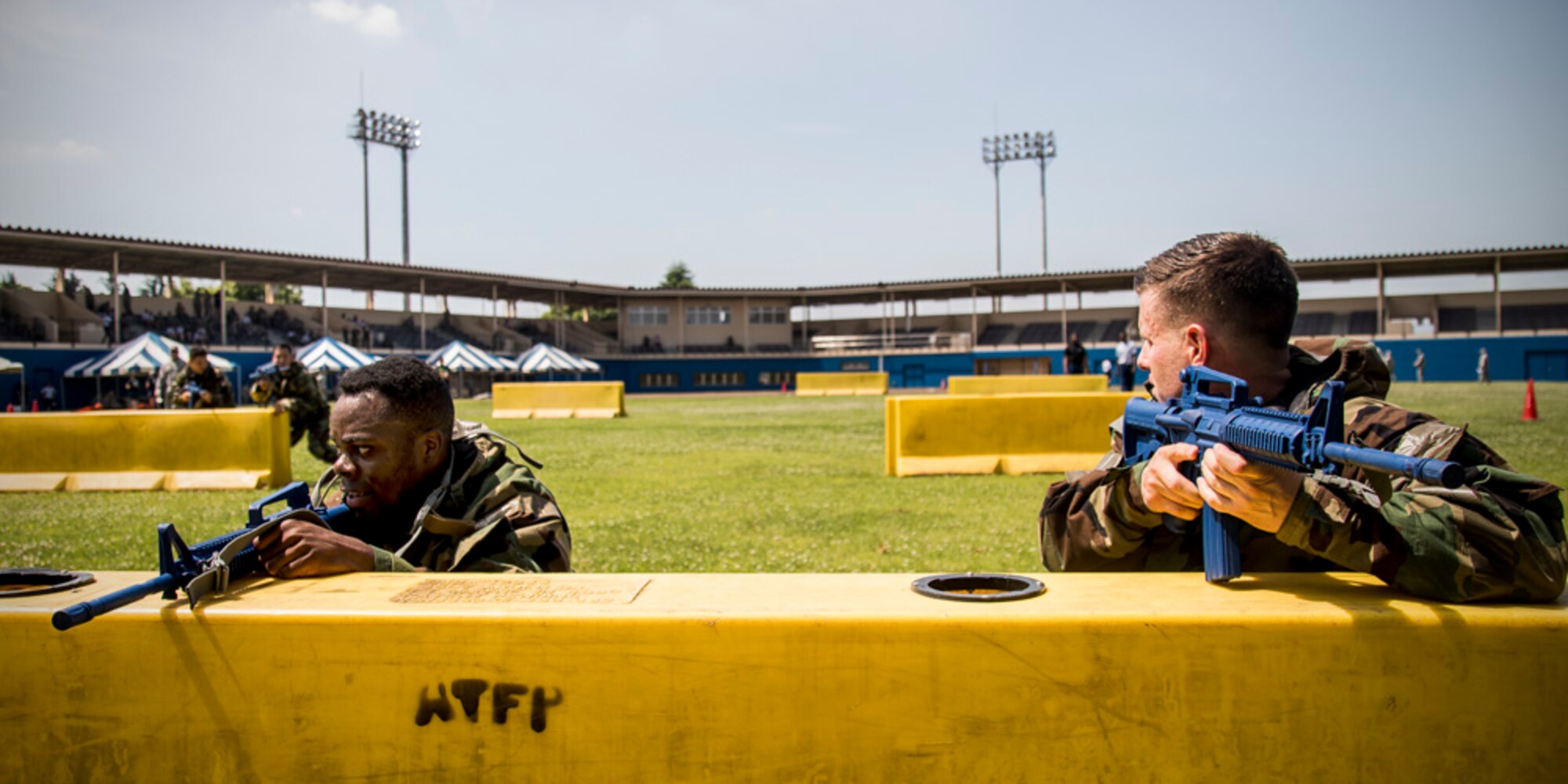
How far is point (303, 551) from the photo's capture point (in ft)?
6.84

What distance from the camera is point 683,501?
860cm

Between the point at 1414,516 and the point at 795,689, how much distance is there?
1240 millimetres

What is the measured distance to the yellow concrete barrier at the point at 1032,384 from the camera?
2267 cm

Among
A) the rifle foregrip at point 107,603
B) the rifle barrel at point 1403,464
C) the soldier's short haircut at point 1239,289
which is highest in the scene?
the soldier's short haircut at point 1239,289

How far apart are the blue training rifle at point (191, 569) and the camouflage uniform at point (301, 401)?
35.0 ft

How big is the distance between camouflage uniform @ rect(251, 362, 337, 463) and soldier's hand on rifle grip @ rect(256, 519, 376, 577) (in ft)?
34.7

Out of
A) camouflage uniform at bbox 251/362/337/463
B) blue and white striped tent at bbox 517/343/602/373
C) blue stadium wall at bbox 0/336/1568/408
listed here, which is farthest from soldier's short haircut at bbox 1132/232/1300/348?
blue and white striped tent at bbox 517/343/602/373

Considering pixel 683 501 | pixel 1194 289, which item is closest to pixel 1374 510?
pixel 1194 289

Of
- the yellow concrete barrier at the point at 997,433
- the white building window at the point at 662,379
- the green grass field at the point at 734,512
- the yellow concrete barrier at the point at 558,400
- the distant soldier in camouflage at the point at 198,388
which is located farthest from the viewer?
the white building window at the point at 662,379

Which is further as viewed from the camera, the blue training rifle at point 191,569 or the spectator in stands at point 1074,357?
the spectator in stands at point 1074,357

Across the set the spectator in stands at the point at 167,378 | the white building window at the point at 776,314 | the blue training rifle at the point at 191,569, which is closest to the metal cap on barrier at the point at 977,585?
the blue training rifle at the point at 191,569

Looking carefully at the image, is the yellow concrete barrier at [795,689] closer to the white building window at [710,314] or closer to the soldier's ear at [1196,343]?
the soldier's ear at [1196,343]

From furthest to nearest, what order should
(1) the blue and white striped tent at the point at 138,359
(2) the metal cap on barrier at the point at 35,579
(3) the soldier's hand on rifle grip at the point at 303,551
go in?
(1) the blue and white striped tent at the point at 138,359 < (3) the soldier's hand on rifle grip at the point at 303,551 < (2) the metal cap on barrier at the point at 35,579

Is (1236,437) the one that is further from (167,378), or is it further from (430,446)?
(167,378)
